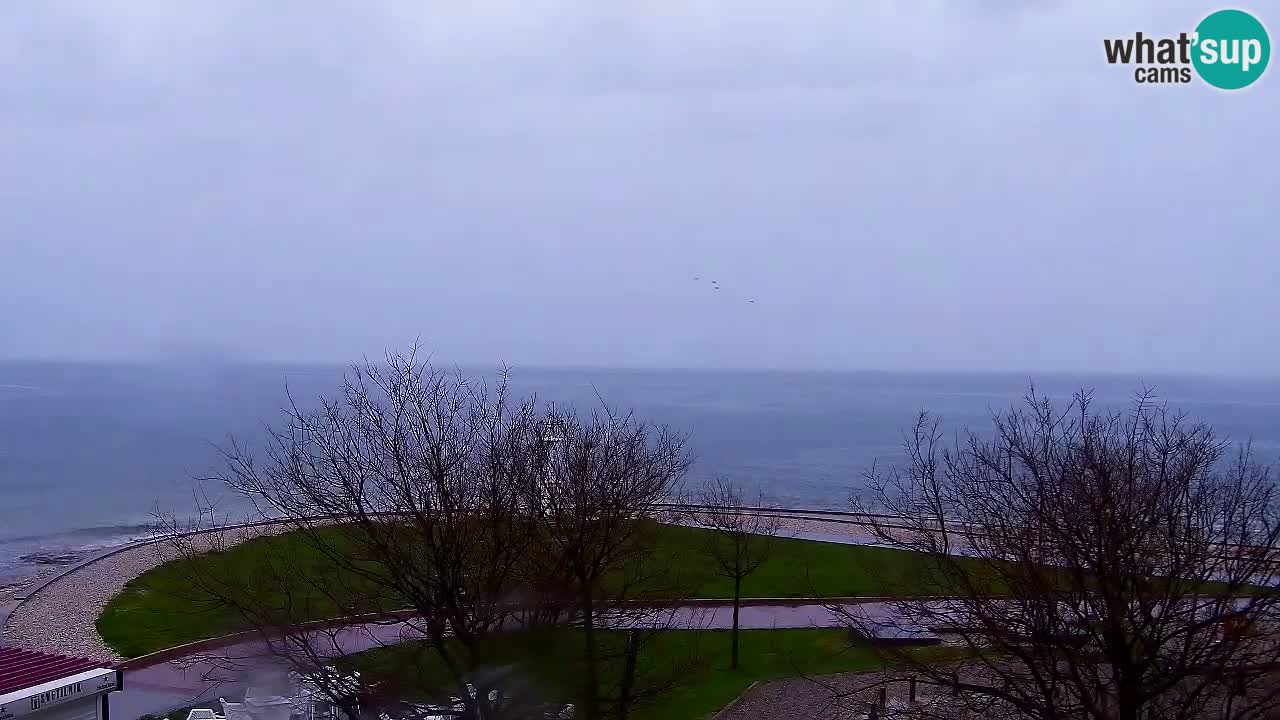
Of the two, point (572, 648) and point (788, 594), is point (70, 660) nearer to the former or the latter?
point (572, 648)

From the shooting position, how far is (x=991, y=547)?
8633 mm

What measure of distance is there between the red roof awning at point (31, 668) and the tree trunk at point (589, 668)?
18.4 feet

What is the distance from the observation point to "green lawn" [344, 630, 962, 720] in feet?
25.4

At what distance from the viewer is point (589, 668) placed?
845 cm

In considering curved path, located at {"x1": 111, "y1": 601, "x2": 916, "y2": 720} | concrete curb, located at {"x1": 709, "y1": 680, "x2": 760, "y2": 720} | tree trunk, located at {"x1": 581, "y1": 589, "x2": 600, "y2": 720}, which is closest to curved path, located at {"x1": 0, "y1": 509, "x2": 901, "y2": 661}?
curved path, located at {"x1": 111, "y1": 601, "x2": 916, "y2": 720}

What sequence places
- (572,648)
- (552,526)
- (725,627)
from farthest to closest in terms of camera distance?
(725,627) → (552,526) → (572,648)

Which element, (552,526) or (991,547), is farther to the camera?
(552,526)

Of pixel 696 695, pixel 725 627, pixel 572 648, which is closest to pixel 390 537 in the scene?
pixel 572 648

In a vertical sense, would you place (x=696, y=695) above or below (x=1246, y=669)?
below

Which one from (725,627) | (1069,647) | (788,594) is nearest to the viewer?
(1069,647)

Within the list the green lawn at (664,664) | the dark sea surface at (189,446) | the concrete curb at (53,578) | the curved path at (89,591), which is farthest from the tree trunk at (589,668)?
the dark sea surface at (189,446)

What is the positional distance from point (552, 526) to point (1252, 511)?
6007 millimetres

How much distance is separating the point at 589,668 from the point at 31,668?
20.5 feet

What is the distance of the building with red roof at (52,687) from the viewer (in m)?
9.48
